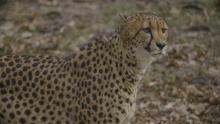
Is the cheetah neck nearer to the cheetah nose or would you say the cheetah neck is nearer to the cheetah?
the cheetah

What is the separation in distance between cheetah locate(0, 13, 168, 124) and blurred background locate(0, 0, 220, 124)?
2027 millimetres

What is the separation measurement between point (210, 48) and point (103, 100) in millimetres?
4640

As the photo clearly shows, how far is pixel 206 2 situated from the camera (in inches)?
515

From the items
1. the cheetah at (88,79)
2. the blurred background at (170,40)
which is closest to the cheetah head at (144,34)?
the cheetah at (88,79)

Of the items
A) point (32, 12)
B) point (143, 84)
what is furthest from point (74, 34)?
point (143, 84)

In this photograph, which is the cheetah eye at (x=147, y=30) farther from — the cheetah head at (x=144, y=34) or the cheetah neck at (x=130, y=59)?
the cheetah neck at (x=130, y=59)

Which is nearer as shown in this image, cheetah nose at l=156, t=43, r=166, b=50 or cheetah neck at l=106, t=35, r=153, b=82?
cheetah nose at l=156, t=43, r=166, b=50

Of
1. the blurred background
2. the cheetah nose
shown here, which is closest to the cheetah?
the cheetah nose

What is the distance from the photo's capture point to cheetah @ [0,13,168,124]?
20.8 feet

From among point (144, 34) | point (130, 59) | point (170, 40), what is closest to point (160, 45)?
point (144, 34)

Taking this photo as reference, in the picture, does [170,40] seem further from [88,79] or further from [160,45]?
[160,45]

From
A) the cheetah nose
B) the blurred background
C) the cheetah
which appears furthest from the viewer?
the blurred background

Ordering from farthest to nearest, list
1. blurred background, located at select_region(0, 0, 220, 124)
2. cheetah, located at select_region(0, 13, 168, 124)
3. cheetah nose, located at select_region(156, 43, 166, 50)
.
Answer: blurred background, located at select_region(0, 0, 220, 124) → cheetah, located at select_region(0, 13, 168, 124) → cheetah nose, located at select_region(156, 43, 166, 50)

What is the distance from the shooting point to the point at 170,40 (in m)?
11.2
